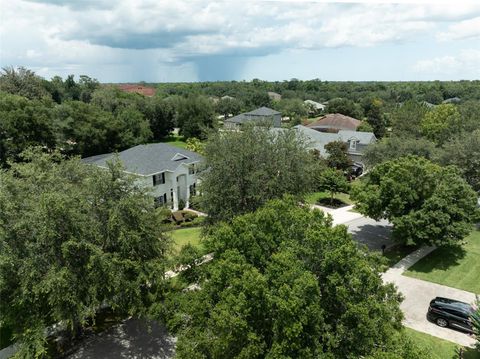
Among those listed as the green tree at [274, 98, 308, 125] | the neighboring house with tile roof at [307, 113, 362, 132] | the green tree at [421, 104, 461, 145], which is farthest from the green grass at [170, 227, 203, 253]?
the green tree at [274, 98, 308, 125]

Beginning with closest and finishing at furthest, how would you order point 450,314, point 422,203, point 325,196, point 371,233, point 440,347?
point 440,347, point 450,314, point 422,203, point 371,233, point 325,196

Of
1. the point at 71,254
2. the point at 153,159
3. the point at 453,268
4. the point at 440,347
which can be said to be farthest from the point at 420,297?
the point at 153,159

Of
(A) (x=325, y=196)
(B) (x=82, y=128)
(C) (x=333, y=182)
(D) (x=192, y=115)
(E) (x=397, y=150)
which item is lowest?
(A) (x=325, y=196)

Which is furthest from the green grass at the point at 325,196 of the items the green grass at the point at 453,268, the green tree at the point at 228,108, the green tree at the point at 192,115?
the green tree at the point at 228,108

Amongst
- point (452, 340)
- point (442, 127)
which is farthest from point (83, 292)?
A: point (442, 127)

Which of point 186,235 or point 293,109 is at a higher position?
point 293,109

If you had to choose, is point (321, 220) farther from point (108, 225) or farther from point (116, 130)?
point (116, 130)

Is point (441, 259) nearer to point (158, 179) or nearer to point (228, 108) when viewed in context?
point (158, 179)
